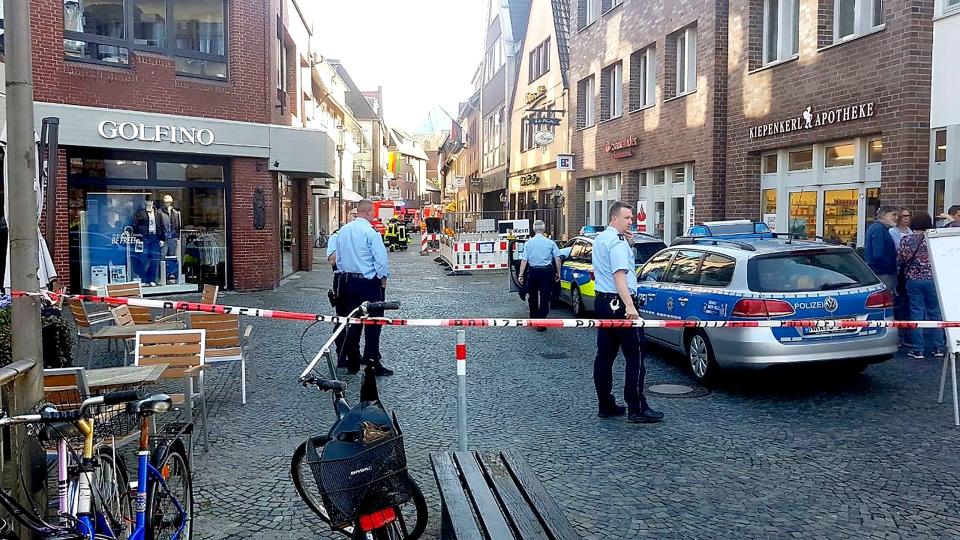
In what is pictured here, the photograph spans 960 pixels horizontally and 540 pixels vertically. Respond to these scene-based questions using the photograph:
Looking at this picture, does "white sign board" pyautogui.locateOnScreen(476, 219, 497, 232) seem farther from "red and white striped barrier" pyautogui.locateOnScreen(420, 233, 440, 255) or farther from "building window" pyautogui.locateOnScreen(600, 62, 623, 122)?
"red and white striped barrier" pyautogui.locateOnScreen(420, 233, 440, 255)

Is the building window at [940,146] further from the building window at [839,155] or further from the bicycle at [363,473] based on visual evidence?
the bicycle at [363,473]

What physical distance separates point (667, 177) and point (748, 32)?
15.5 feet

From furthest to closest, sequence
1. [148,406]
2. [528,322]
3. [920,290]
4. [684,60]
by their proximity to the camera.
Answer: [684,60]
[920,290]
[528,322]
[148,406]

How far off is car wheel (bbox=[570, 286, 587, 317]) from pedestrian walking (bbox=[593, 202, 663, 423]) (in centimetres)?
650

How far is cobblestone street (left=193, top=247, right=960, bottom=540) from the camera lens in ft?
15.4

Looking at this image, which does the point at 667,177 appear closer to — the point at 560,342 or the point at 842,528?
the point at 560,342

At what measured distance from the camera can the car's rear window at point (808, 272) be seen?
7.61m

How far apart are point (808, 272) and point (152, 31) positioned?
45.1ft

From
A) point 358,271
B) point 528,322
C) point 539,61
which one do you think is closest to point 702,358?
point 528,322

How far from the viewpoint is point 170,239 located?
16.7 meters

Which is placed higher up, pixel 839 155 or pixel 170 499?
pixel 839 155

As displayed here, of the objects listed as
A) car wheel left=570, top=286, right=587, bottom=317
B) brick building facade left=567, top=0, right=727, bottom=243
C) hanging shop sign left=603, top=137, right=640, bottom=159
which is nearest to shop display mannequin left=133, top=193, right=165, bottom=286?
car wheel left=570, top=286, right=587, bottom=317

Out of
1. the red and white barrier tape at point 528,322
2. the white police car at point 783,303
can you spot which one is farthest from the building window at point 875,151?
the red and white barrier tape at point 528,322

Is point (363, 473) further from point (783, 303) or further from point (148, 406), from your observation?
point (783, 303)
